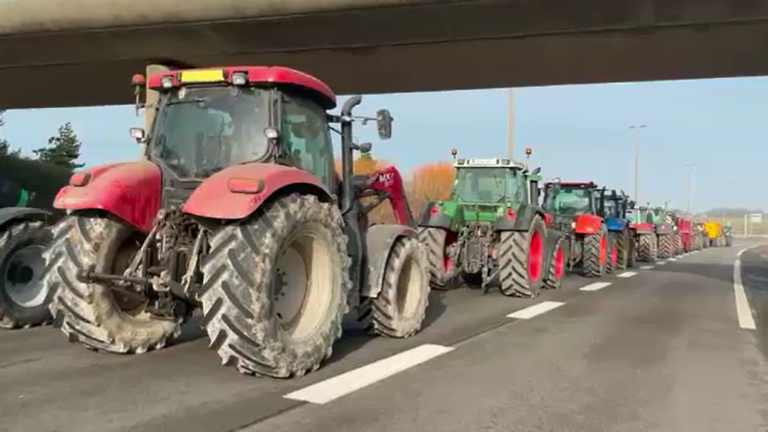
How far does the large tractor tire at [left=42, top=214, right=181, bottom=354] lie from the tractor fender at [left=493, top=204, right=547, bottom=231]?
761 cm

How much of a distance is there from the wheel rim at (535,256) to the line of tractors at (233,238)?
5481 mm

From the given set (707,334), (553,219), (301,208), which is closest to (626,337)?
(707,334)

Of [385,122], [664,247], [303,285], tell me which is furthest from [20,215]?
[664,247]

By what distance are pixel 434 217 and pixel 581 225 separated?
6244 mm

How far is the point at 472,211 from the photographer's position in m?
14.3

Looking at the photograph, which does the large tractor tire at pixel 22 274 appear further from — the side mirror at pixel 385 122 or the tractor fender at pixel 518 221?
the tractor fender at pixel 518 221

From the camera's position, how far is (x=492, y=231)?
45.1 feet

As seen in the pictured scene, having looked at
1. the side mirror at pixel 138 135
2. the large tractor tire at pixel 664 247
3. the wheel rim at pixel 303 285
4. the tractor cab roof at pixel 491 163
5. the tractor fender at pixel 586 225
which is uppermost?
the side mirror at pixel 138 135

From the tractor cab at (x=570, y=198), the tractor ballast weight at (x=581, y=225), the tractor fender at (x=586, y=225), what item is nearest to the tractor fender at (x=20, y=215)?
the tractor ballast weight at (x=581, y=225)

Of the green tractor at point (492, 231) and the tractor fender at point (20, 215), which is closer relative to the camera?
the tractor fender at point (20, 215)

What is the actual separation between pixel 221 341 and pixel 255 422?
101 cm

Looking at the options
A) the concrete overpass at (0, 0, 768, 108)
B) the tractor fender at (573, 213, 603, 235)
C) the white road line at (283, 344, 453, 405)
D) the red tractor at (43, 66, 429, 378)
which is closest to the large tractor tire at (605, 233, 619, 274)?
the tractor fender at (573, 213, 603, 235)

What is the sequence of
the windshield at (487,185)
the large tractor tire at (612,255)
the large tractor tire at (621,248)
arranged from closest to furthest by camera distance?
the windshield at (487,185) → the large tractor tire at (612,255) → the large tractor tire at (621,248)

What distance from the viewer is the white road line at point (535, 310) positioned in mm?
10973
